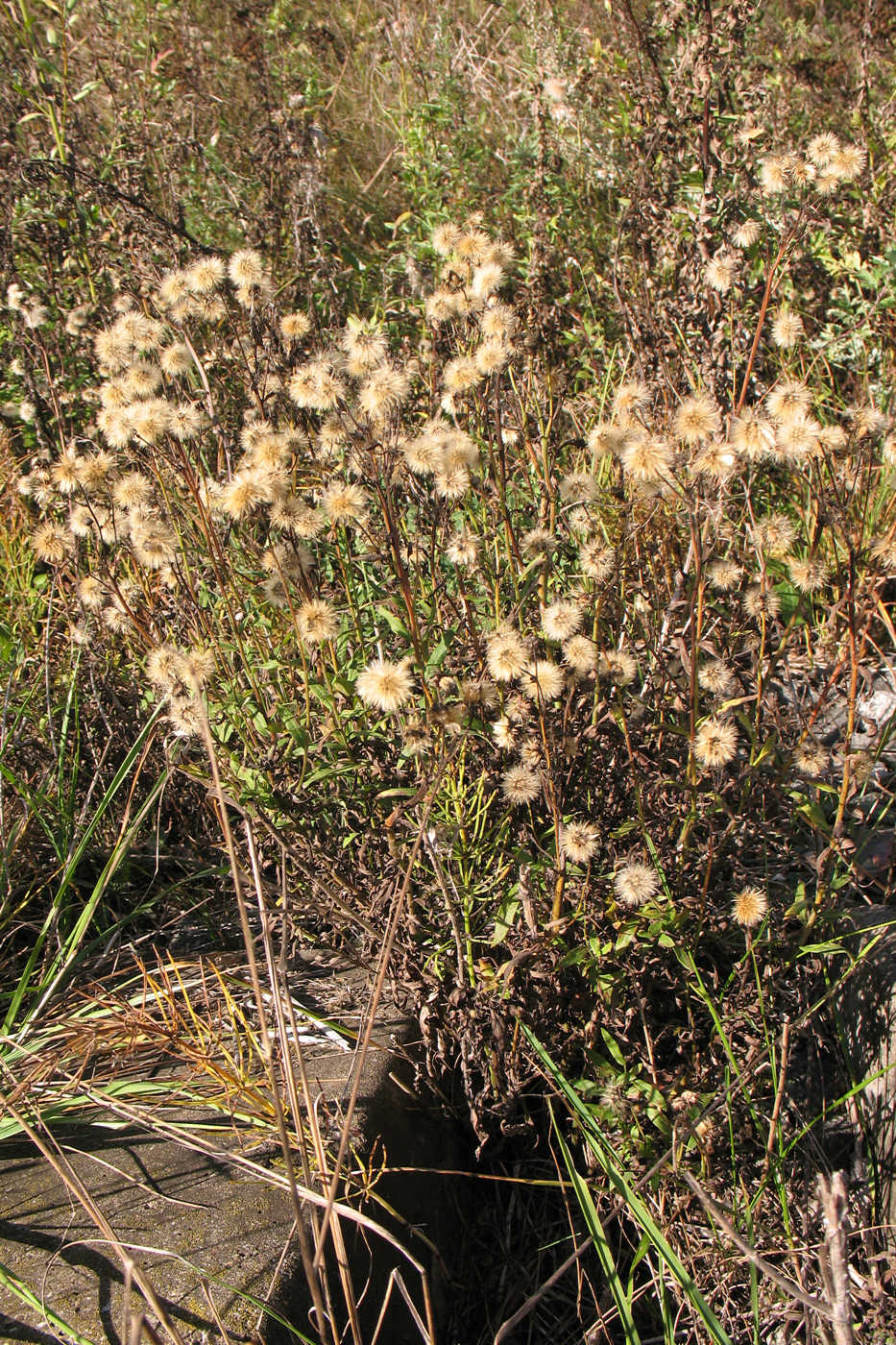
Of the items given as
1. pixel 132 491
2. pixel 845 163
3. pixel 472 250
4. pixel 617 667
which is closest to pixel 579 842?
pixel 617 667

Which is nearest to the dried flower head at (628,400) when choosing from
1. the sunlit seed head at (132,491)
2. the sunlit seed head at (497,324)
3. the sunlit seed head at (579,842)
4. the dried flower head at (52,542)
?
the sunlit seed head at (497,324)

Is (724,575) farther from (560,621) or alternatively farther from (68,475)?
(68,475)

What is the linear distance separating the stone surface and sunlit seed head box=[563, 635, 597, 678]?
965 millimetres

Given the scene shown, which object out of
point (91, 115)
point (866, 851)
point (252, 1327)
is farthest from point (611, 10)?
point (252, 1327)

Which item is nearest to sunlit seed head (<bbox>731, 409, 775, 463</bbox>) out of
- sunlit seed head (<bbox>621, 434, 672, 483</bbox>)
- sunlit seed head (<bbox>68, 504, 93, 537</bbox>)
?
sunlit seed head (<bbox>621, 434, 672, 483</bbox>)

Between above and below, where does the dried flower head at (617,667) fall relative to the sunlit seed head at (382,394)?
below

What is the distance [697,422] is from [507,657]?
23.9 inches

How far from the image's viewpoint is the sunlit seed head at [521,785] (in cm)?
194

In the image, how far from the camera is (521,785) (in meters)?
1.95

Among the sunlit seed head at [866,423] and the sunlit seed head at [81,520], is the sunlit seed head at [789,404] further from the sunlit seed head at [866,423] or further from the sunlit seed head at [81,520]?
the sunlit seed head at [81,520]

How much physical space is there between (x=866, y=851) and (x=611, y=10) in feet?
14.5

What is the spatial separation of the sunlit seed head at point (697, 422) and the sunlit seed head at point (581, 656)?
0.45 meters

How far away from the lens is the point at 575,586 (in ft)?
8.38

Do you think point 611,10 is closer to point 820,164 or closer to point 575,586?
point 820,164
